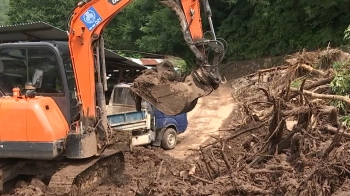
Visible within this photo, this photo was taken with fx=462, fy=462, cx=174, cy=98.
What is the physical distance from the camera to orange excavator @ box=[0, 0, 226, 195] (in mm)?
5961

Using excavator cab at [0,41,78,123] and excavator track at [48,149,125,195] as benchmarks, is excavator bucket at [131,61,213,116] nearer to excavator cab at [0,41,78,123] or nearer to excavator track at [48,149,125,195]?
excavator cab at [0,41,78,123]

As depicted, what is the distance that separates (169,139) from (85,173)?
4926mm

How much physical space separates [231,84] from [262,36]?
4.07 meters

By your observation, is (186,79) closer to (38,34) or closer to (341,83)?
(341,83)

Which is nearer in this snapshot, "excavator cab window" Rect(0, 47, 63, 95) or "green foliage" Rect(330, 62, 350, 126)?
"excavator cab window" Rect(0, 47, 63, 95)

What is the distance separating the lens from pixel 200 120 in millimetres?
15500

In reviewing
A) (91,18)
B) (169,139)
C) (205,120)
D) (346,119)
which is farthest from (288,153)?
(205,120)

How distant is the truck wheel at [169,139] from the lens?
1135 cm

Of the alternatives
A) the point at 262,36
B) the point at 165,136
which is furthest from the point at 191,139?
the point at 262,36

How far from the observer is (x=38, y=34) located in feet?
40.4

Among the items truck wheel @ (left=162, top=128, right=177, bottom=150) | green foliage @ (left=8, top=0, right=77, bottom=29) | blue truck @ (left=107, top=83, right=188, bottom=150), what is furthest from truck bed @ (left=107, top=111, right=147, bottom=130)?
green foliage @ (left=8, top=0, right=77, bottom=29)

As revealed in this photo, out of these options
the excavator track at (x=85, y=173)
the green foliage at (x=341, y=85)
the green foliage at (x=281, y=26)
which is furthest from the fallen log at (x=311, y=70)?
the green foliage at (x=281, y=26)

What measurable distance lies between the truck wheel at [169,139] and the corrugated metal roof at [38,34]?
258 centimetres

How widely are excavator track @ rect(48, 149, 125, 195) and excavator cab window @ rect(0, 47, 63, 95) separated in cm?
111
